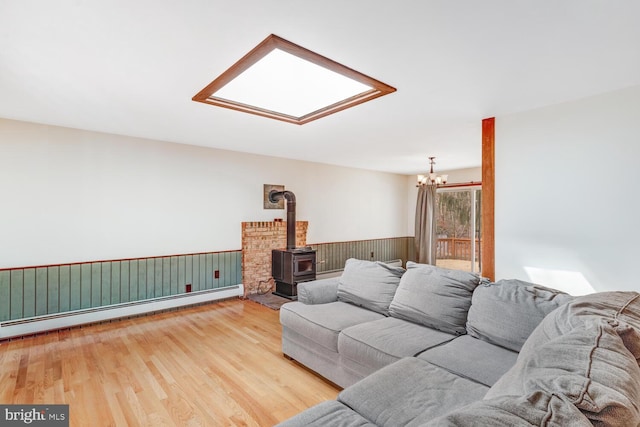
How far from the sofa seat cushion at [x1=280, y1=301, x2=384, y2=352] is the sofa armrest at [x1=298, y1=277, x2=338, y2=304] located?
7 cm

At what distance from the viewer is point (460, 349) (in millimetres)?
1898

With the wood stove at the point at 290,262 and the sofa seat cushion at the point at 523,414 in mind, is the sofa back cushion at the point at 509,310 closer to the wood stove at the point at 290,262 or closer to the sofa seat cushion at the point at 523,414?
the sofa seat cushion at the point at 523,414

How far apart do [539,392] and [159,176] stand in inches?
180

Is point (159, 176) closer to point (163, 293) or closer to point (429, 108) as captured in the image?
point (163, 293)

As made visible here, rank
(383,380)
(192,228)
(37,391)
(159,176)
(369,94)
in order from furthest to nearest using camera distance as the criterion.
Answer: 1. (192,228)
2. (159,176)
3. (369,94)
4. (37,391)
5. (383,380)

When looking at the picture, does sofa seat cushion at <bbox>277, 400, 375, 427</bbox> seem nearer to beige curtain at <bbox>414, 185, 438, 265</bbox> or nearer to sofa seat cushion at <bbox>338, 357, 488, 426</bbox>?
sofa seat cushion at <bbox>338, 357, 488, 426</bbox>

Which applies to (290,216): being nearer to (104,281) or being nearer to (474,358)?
(104,281)

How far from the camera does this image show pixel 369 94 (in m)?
2.64

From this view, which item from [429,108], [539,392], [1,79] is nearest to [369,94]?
[429,108]

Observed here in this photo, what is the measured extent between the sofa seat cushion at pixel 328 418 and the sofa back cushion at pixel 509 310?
1133 millimetres

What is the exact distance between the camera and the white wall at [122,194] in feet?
11.0

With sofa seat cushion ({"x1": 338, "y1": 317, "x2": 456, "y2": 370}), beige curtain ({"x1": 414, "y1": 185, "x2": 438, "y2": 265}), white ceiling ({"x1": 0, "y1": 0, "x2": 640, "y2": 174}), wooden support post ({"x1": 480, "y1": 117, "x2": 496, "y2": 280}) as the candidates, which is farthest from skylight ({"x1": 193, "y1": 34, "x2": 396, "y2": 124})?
beige curtain ({"x1": 414, "y1": 185, "x2": 438, "y2": 265})

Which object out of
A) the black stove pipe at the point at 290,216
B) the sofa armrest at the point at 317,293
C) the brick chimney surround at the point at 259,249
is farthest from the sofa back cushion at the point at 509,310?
the brick chimney surround at the point at 259,249

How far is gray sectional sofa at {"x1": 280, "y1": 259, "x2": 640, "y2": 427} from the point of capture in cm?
73
